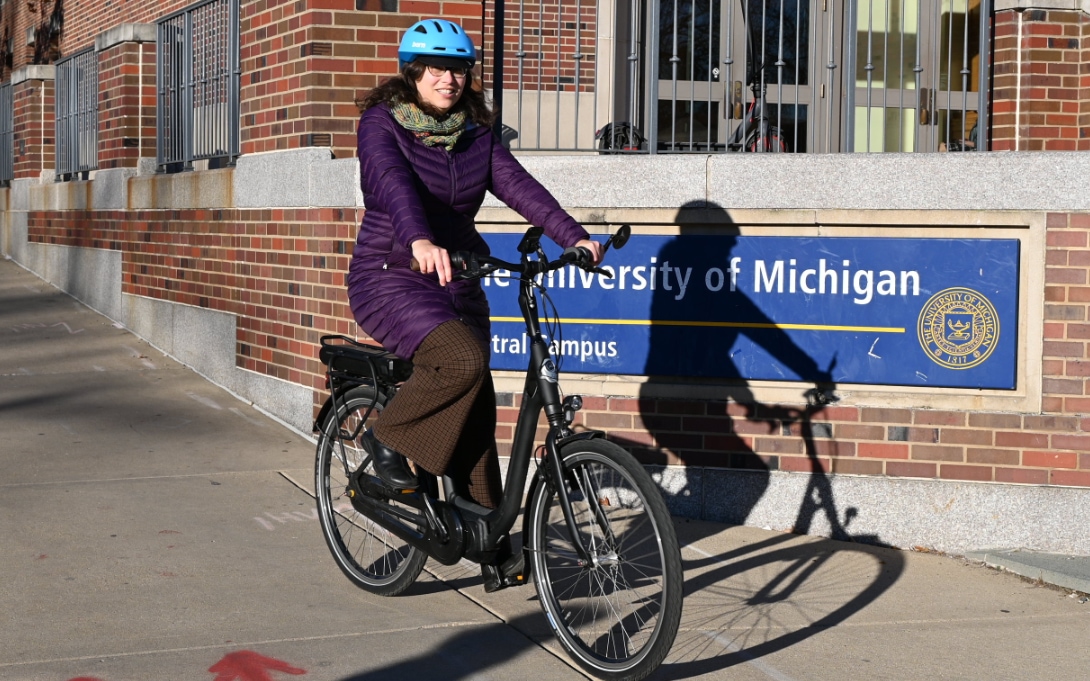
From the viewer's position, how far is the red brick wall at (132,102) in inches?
429

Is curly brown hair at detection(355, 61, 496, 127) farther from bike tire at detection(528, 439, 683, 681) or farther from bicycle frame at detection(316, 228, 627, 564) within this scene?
bike tire at detection(528, 439, 683, 681)

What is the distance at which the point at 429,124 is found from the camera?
15.1 feet

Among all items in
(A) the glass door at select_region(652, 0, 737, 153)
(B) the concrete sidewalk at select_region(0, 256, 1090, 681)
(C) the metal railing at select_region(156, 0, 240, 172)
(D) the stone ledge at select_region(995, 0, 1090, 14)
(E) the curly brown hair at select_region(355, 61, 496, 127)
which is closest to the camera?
(B) the concrete sidewalk at select_region(0, 256, 1090, 681)

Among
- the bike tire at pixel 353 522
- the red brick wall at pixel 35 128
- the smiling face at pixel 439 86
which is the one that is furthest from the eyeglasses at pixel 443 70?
the red brick wall at pixel 35 128

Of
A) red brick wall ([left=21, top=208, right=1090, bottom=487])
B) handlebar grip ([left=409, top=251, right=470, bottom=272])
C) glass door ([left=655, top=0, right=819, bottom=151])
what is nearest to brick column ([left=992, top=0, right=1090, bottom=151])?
glass door ([left=655, top=0, right=819, bottom=151])

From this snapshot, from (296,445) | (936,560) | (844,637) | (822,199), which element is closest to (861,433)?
(936,560)

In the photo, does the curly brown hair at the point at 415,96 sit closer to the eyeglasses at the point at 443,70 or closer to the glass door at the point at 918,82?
the eyeglasses at the point at 443,70

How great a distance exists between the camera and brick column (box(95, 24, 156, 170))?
10.9 m

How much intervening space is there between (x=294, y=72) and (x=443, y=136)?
3206mm

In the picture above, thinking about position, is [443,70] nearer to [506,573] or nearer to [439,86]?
[439,86]

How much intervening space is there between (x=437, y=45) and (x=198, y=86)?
5.47 metres

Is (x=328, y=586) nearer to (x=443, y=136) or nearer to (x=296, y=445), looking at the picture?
(x=443, y=136)

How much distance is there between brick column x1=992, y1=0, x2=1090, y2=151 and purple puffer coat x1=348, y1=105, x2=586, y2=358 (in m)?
5.07

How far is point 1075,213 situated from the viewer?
6.16m
